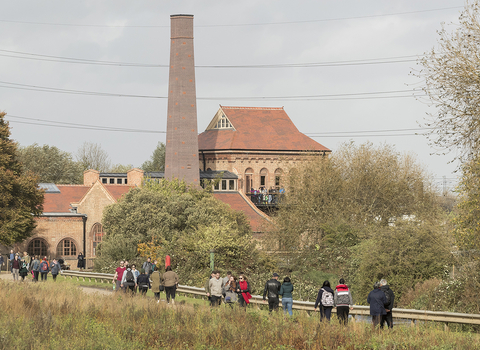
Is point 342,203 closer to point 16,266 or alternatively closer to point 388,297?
point 16,266

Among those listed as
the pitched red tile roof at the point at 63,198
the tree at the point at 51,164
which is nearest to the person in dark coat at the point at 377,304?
the pitched red tile roof at the point at 63,198

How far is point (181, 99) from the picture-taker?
61.5 m

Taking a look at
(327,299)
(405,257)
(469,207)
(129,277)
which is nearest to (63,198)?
(405,257)

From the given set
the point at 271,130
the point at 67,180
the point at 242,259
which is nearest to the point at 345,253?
the point at 242,259

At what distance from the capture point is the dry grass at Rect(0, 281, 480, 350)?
→ 41.8 feet

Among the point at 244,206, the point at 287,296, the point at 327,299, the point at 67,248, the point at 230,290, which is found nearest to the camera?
the point at 327,299

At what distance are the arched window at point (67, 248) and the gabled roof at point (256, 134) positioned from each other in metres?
24.4

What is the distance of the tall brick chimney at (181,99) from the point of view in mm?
61469

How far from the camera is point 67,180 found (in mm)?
88938

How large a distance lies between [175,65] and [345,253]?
3088 cm

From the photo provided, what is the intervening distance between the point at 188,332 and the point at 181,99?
49.3 meters

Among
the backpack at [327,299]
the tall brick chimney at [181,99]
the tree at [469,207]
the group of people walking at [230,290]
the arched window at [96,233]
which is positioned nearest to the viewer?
the backpack at [327,299]

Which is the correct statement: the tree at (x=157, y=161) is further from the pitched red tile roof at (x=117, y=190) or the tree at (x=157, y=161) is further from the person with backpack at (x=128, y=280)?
the person with backpack at (x=128, y=280)

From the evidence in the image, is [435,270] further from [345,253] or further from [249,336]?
[249,336]
